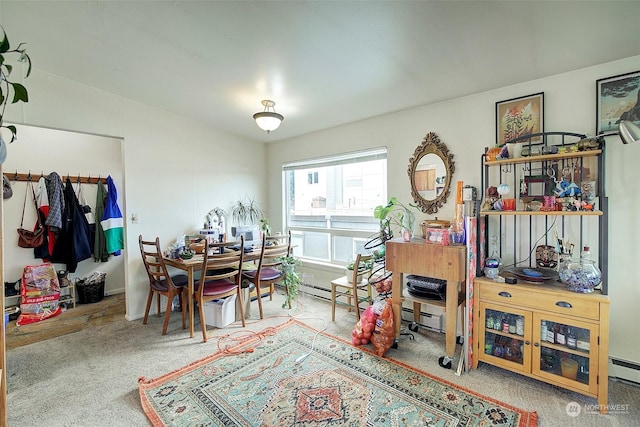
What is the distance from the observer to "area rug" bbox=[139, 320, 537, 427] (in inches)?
69.1

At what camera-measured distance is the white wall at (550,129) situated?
2043mm

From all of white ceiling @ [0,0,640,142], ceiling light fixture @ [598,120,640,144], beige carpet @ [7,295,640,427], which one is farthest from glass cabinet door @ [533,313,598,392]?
white ceiling @ [0,0,640,142]

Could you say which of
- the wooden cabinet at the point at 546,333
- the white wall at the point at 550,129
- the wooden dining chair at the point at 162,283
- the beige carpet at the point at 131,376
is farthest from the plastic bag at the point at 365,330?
the wooden dining chair at the point at 162,283

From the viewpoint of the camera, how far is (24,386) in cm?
214

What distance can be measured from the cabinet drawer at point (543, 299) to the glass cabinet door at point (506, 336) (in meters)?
0.07

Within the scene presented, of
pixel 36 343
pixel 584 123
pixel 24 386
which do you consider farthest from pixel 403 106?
pixel 36 343

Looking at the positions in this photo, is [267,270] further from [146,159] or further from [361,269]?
[146,159]

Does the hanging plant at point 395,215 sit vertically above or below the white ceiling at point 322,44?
below

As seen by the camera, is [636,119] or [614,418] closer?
[614,418]

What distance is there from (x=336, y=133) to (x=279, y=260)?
1.85 m

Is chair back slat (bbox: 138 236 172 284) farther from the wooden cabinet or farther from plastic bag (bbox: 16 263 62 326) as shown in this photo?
the wooden cabinet

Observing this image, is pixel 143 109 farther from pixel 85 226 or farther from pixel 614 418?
pixel 614 418

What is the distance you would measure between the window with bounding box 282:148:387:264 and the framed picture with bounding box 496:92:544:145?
122cm

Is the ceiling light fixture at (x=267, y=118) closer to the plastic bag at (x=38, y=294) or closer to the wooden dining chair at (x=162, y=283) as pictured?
the wooden dining chair at (x=162, y=283)
